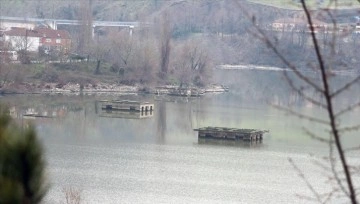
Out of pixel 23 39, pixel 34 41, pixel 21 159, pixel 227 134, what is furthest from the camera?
pixel 34 41

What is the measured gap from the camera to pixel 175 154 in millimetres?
11062

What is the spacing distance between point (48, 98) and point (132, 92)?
3.42 meters

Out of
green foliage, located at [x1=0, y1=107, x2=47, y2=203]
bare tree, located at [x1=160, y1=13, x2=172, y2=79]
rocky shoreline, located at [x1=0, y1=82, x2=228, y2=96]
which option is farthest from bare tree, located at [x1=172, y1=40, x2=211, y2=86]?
green foliage, located at [x1=0, y1=107, x2=47, y2=203]

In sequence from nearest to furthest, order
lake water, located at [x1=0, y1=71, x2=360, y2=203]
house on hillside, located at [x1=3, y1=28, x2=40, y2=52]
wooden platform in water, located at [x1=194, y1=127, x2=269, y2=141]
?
lake water, located at [x1=0, y1=71, x2=360, y2=203] < wooden platform in water, located at [x1=194, y1=127, x2=269, y2=141] < house on hillside, located at [x1=3, y1=28, x2=40, y2=52]

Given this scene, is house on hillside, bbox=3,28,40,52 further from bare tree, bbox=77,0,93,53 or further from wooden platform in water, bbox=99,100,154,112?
wooden platform in water, bbox=99,100,154,112

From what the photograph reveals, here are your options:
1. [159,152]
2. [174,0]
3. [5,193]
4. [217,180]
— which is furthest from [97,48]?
[5,193]

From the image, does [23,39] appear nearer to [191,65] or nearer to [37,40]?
[37,40]

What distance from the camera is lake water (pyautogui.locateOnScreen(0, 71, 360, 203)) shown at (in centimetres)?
854

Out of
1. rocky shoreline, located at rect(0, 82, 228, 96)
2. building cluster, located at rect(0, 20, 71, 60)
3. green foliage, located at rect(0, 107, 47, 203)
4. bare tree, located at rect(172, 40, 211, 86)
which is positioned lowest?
rocky shoreline, located at rect(0, 82, 228, 96)

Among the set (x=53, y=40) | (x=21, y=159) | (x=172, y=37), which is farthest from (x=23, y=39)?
(x=21, y=159)

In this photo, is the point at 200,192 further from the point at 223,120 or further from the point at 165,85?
the point at 165,85

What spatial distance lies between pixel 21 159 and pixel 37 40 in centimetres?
2656

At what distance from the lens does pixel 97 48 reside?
82.0ft

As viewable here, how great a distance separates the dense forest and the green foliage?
50 cm
